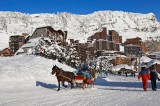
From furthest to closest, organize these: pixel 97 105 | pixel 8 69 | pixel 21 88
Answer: pixel 8 69 < pixel 21 88 < pixel 97 105

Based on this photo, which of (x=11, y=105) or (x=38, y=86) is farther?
(x=38, y=86)

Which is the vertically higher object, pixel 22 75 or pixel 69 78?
pixel 22 75

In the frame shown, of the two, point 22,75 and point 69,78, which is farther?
point 22,75

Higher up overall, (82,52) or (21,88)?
(82,52)

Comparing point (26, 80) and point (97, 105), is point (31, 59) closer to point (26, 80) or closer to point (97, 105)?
point (26, 80)

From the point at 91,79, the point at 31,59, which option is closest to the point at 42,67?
the point at 31,59

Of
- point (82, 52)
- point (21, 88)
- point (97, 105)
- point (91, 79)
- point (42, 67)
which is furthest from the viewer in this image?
point (82, 52)

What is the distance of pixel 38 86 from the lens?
2542cm

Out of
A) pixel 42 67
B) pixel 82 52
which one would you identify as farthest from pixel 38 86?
pixel 82 52

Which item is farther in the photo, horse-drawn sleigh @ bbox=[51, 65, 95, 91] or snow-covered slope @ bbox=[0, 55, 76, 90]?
snow-covered slope @ bbox=[0, 55, 76, 90]

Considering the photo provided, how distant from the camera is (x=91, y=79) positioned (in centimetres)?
2558

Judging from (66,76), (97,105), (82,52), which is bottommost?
(97,105)

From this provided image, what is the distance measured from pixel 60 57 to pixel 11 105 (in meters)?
46.9

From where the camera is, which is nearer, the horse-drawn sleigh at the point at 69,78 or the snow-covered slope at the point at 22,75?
the horse-drawn sleigh at the point at 69,78
